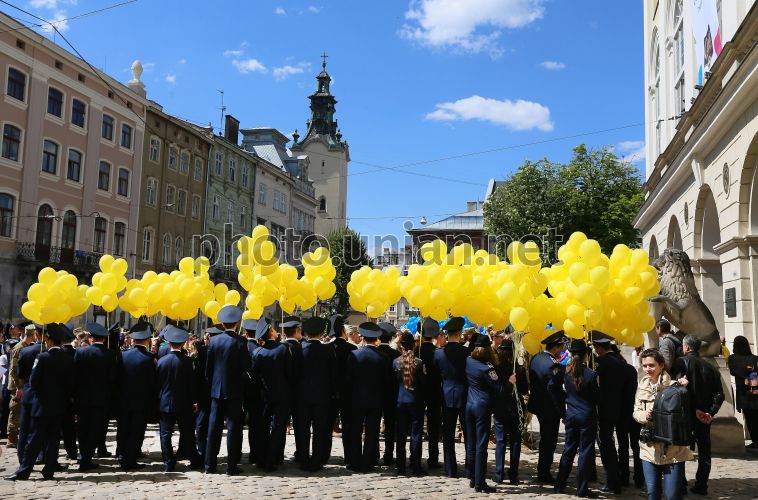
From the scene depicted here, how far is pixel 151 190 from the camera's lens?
36.0 metres

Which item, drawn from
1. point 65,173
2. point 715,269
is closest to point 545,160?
point 715,269

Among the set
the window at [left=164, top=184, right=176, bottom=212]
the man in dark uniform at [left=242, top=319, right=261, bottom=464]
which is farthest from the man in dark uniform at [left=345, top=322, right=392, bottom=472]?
the window at [left=164, top=184, right=176, bottom=212]

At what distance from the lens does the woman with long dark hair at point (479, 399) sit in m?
7.54

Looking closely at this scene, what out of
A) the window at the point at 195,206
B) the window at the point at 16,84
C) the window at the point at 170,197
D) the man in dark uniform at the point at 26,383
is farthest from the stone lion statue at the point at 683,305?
the window at the point at 195,206

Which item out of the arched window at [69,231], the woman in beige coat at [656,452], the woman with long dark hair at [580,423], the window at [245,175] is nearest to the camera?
the woman in beige coat at [656,452]

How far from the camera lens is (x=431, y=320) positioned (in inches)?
359

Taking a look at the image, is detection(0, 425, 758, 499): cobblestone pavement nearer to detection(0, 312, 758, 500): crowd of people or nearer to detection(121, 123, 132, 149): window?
detection(0, 312, 758, 500): crowd of people

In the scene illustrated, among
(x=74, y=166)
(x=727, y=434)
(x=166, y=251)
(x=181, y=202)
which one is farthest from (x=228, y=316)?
(x=181, y=202)

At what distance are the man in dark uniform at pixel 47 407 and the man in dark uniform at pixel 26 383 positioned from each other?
0.19 meters

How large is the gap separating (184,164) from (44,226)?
12215mm

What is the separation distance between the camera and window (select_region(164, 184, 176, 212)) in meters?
37.4

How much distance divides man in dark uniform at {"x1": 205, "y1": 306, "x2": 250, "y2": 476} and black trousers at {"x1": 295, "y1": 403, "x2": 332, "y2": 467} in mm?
761

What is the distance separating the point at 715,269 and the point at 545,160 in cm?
2046

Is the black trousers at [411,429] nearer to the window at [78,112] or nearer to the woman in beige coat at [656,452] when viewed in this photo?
the woman in beige coat at [656,452]
